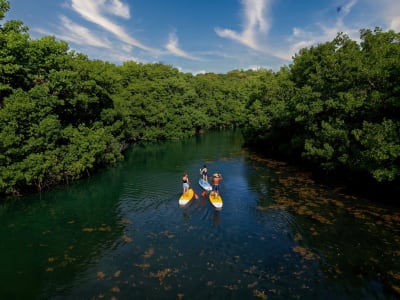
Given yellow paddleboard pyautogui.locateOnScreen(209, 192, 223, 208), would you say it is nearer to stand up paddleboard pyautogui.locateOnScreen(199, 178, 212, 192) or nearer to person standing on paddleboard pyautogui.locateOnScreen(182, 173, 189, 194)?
person standing on paddleboard pyautogui.locateOnScreen(182, 173, 189, 194)

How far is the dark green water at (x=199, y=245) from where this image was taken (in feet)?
46.9

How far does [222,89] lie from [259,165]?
216ft

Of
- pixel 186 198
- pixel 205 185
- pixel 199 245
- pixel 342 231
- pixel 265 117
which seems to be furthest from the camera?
pixel 265 117

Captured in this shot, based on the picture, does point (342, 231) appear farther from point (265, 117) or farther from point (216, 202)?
point (265, 117)

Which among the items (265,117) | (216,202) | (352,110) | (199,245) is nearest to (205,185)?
(216,202)

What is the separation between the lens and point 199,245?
18453 millimetres

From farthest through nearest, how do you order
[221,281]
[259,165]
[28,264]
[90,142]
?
[259,165] < [90,142] < [28,264] < [221,281]

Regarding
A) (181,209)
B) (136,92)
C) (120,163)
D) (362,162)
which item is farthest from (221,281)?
(136,92)

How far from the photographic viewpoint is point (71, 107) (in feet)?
122

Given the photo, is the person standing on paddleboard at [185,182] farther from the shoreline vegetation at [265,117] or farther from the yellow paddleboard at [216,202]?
the shoreline vegetation at [265,117]

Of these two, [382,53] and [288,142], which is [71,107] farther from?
[382,53]

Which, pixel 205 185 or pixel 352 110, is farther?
pixel 205 185

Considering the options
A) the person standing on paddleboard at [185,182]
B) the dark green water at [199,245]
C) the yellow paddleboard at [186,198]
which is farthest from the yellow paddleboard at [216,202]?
the person standing on paddleboard at [185,182]

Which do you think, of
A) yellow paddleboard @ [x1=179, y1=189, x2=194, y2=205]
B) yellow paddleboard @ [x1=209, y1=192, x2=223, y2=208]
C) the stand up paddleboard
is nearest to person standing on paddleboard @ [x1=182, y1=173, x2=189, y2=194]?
yellow paddleboard @ [x1=179, y1=189, x2=194, y2=205]
